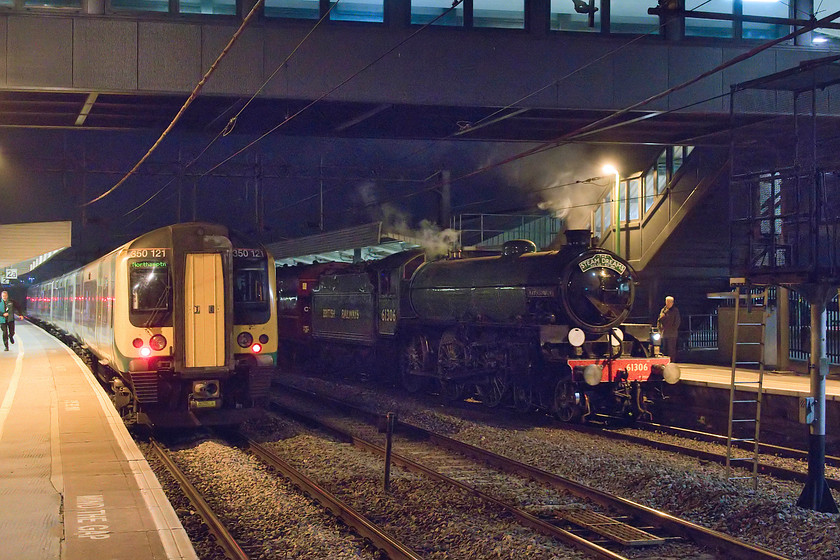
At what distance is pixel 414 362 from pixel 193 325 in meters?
7.26

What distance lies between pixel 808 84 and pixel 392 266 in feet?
36.8

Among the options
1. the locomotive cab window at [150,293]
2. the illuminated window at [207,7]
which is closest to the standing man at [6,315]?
the illuminated window at [207,7]

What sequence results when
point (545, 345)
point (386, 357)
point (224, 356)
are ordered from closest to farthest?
point (224, 356) < point (545, 345) < point (386, 357)

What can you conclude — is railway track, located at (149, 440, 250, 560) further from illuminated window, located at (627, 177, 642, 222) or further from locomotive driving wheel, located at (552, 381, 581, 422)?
illuminated window, located at (627, 177, 642, 222)

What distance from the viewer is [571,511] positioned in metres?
A: 7.98

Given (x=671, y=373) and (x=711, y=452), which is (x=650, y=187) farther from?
(x=711, y=452)

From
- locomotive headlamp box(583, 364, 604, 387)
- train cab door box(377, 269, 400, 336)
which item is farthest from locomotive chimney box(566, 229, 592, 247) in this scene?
train cab door box(377, 269, 400, 336)

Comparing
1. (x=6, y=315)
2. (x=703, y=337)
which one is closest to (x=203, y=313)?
(x=703, y=337)

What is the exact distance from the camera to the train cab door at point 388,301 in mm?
18156

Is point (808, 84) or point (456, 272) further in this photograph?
point (456, 272)

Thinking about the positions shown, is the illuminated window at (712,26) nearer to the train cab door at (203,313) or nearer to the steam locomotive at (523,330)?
the steam locomotive at (523,330)

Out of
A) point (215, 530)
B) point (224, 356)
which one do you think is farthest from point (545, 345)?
point (215, 530)

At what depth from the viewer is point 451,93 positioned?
1504 centimetres

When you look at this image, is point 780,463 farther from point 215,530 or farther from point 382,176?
point 382,176
